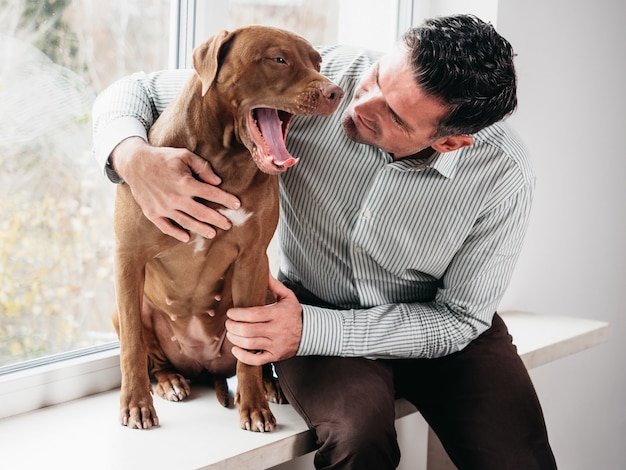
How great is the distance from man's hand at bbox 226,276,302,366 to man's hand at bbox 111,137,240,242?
21 cm

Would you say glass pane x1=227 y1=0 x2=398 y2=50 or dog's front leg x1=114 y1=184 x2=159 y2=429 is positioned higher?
glass pane x1=227 y1=0 x2=398 y2=50

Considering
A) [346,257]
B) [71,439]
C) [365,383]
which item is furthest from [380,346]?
[71,439]

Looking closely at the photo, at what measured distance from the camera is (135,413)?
1.45 metres

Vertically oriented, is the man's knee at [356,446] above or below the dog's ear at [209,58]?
below

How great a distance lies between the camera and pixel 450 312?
1.74m

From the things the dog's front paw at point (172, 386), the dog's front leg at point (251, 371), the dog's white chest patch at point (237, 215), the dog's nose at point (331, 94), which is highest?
the dog's nose at point (331, 94)

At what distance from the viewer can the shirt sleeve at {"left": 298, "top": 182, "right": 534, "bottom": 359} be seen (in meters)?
1.62

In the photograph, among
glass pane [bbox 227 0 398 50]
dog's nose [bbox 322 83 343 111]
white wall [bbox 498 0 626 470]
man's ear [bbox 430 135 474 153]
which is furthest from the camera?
white wall [bbox 498 0 626 470]

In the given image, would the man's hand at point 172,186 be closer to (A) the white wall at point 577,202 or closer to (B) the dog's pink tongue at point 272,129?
(B) the dog's pink tongue at point 272,129

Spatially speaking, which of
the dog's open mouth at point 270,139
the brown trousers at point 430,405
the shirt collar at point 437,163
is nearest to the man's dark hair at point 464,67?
the shirt collar at point 437,163

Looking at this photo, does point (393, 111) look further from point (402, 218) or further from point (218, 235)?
point (218, 235)

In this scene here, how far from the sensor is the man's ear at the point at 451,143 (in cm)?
157

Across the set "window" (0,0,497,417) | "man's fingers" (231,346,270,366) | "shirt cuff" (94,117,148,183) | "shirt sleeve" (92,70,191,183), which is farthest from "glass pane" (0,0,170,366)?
"man's fingers" (231,346,270,366)

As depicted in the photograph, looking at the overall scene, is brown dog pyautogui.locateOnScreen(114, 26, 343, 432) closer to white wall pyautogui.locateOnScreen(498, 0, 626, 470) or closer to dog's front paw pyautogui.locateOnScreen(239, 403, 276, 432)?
dog's front paw pyautogui.locateOnScreen(239, 403, 276, 432)
